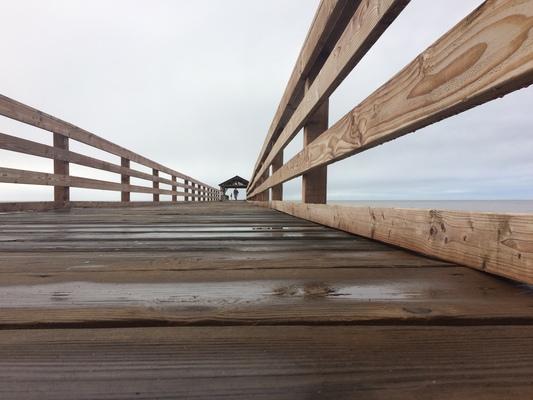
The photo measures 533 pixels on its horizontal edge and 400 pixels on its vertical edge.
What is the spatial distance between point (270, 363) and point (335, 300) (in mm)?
313

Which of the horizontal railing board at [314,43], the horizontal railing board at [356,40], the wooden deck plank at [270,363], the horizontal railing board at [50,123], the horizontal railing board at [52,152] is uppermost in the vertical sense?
the horizontal railing board at [314,43]

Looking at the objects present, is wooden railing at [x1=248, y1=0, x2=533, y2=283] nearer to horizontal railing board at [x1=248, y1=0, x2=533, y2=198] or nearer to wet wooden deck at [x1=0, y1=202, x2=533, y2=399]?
→ horizontal railing board at [x1=248, y1=0, x2=533, y2=198]

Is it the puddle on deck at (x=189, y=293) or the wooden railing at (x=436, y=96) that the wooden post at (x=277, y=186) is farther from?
the puddle on deck at (x=189, y=293)

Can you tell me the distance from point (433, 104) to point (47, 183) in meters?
4.43

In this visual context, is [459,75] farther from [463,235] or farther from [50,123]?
[50,123]

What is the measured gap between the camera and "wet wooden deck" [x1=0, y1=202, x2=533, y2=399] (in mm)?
509

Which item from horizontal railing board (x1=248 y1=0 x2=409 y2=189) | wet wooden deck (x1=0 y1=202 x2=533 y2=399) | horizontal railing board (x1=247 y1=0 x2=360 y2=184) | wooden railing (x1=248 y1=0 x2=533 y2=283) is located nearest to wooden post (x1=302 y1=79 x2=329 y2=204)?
horizontal railing board (x1=247 y1=0 x2=360 y2=184)

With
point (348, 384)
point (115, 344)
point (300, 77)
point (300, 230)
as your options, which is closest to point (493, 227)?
point (348, 384)

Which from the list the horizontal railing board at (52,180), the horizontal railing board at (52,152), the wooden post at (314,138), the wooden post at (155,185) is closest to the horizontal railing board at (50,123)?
the horizontal railing board at (52,152)

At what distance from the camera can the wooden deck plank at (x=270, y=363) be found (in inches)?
19.5

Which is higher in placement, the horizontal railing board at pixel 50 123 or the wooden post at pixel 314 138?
the horizontal railing board at pixel 50 123

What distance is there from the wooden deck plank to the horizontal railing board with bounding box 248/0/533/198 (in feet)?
1.72

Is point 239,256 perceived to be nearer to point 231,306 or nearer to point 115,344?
point 231,306

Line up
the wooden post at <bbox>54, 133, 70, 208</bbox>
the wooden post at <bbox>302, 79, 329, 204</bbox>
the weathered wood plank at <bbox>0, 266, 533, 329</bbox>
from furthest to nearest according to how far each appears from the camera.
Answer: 1. the wooden post at <bbox>54, 133, 70, 208</bbox>
2. the wooden post at <bbox>302, 79, 329, 204</bbox>
3. the weathered wood plank at <bbox>0, 266, 533, 329</bbox>
